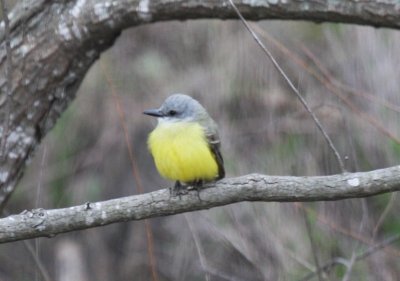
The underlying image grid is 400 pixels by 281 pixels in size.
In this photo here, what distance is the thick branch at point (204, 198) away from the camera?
11.5ft

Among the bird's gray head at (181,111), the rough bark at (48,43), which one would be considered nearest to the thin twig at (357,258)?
the bird's gray head at (181,111)

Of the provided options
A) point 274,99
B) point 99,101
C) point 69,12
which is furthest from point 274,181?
point 99,101

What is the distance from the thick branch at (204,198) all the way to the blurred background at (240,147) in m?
0.87

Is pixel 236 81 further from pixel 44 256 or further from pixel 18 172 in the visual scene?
pixel 44 256

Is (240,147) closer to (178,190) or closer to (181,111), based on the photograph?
(181,111)

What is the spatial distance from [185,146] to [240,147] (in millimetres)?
1740

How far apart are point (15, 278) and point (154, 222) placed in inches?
47.5

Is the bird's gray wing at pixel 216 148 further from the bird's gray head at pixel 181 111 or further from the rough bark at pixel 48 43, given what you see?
the rough bark at pixel 48 43

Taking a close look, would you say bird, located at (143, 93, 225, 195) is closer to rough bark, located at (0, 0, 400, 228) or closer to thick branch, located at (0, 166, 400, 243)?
thick branch, located at (0, 166, 400, 243)

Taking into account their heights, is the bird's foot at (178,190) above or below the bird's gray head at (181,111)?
below

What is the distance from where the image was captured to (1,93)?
4762mm

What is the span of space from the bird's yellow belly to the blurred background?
0.54 metres

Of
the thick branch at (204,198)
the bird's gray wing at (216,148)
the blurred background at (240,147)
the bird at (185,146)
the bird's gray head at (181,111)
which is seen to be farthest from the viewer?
the blurred background at (240,147)

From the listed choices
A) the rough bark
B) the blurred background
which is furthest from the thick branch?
the rough bark
